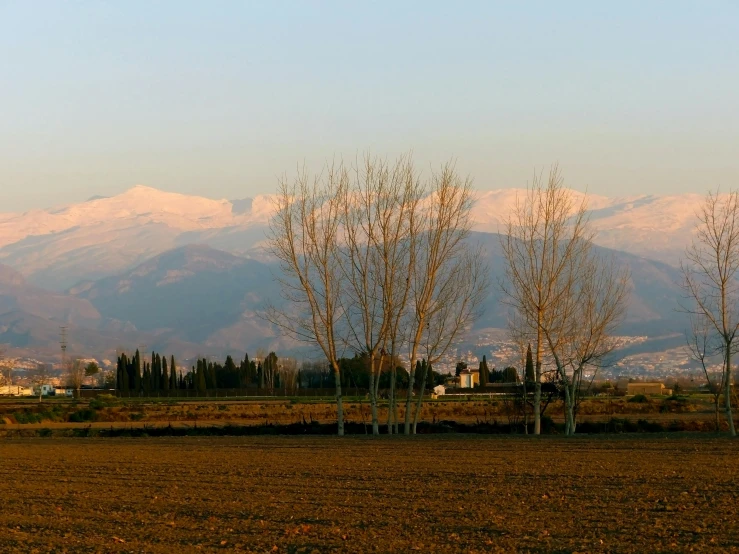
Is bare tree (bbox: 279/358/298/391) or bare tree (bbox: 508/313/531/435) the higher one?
bare tree (bbox: 508/313/531/435)

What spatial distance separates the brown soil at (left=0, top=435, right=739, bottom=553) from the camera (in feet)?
49.1

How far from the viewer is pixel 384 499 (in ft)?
63.7

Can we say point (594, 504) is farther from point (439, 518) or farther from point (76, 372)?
point (76, 372)

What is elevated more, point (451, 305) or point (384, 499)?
point (451, 305)

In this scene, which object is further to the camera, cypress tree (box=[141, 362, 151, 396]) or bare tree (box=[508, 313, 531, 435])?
cypress tree (box=[141, 362, 151, 396])

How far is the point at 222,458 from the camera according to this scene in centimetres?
2997

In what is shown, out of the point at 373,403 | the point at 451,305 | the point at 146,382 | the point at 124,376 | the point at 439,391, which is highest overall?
the point at 451,305

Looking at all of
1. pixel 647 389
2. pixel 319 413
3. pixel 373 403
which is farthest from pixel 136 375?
pixel 373 403

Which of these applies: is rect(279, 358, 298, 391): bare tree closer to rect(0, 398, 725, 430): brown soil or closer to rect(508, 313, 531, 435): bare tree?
rect(0, 398, 725, 430): brown soil

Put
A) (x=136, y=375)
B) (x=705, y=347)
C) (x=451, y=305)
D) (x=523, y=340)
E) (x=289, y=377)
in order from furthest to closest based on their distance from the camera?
(x=289, y=377), (x=136, y=375), (x=451, y=305), (x=523, y=340), (x=705, y=347)

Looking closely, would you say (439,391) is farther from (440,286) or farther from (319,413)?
(440,286)

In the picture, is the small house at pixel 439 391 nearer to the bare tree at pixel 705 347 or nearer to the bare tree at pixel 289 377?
the bare tree at pixel 289 377

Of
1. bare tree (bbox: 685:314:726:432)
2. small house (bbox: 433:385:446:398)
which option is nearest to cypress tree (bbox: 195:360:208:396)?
small house (bbox: 433:385:446:398)

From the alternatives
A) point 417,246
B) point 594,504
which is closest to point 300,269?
point 417,246
